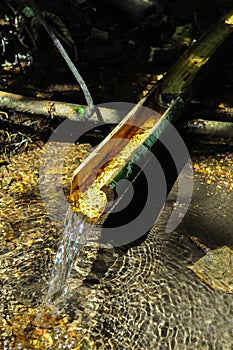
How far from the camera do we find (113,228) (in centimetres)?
286

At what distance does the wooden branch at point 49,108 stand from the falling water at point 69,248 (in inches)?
32.4

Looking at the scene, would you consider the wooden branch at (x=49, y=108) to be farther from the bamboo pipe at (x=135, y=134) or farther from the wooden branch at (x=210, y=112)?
the wooden branch at (x=210, y=112)

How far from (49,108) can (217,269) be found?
1.59 metres

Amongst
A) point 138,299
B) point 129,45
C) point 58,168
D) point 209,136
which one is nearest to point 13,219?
point 58,168

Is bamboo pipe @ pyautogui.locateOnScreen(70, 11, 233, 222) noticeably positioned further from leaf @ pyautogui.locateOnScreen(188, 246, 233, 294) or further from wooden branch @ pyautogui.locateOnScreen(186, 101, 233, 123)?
leaf @ pyautogui.locateOnScreen(188, 246, 233, 294)

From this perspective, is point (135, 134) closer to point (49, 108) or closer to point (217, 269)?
point (49, 108)

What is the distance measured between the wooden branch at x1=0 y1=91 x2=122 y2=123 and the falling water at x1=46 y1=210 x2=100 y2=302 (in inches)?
32.4

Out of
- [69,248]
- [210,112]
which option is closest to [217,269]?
[69,248]

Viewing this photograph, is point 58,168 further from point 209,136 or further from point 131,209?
point 209,136

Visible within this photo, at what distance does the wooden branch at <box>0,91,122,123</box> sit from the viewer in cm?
328

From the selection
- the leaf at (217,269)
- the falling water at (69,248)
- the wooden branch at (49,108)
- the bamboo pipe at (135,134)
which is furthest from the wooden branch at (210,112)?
the falling water at (69,248)

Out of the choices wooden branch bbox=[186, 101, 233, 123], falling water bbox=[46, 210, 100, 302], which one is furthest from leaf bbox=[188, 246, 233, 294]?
wooden branch bbox=[186, 101, 233, 123]

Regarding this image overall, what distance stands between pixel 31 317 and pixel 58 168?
4.04 feet

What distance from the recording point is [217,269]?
2590mm
